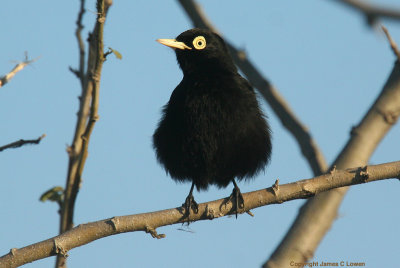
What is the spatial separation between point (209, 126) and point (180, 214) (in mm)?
1623

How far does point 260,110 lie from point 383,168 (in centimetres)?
224

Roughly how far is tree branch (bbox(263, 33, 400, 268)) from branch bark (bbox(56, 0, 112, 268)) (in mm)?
1493

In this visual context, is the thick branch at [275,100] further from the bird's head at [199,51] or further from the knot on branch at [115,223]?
the knot on branch at [115,223]

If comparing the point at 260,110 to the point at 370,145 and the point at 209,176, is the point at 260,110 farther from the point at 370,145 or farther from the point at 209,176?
the point at 370,145

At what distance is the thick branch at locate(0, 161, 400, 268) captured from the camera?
11.6 feet

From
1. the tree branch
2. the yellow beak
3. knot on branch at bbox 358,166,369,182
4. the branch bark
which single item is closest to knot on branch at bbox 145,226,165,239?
the branch bark

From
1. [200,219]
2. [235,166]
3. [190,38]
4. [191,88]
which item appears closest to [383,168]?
[200,219]

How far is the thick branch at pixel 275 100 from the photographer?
5777 millimetres

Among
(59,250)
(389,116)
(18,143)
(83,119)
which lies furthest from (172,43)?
(59,250)

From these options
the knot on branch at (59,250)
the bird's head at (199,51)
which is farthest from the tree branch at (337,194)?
the bird's head at (199,51)

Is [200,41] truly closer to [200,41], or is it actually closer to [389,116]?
[200,41]

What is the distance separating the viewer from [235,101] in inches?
230

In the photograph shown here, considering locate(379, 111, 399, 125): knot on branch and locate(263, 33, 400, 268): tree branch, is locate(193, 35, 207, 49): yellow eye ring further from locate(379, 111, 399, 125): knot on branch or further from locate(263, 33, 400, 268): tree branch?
locate(379, 111, 399, 125): knot on branch

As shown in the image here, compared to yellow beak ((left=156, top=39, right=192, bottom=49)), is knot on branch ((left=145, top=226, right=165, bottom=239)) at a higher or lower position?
lower
